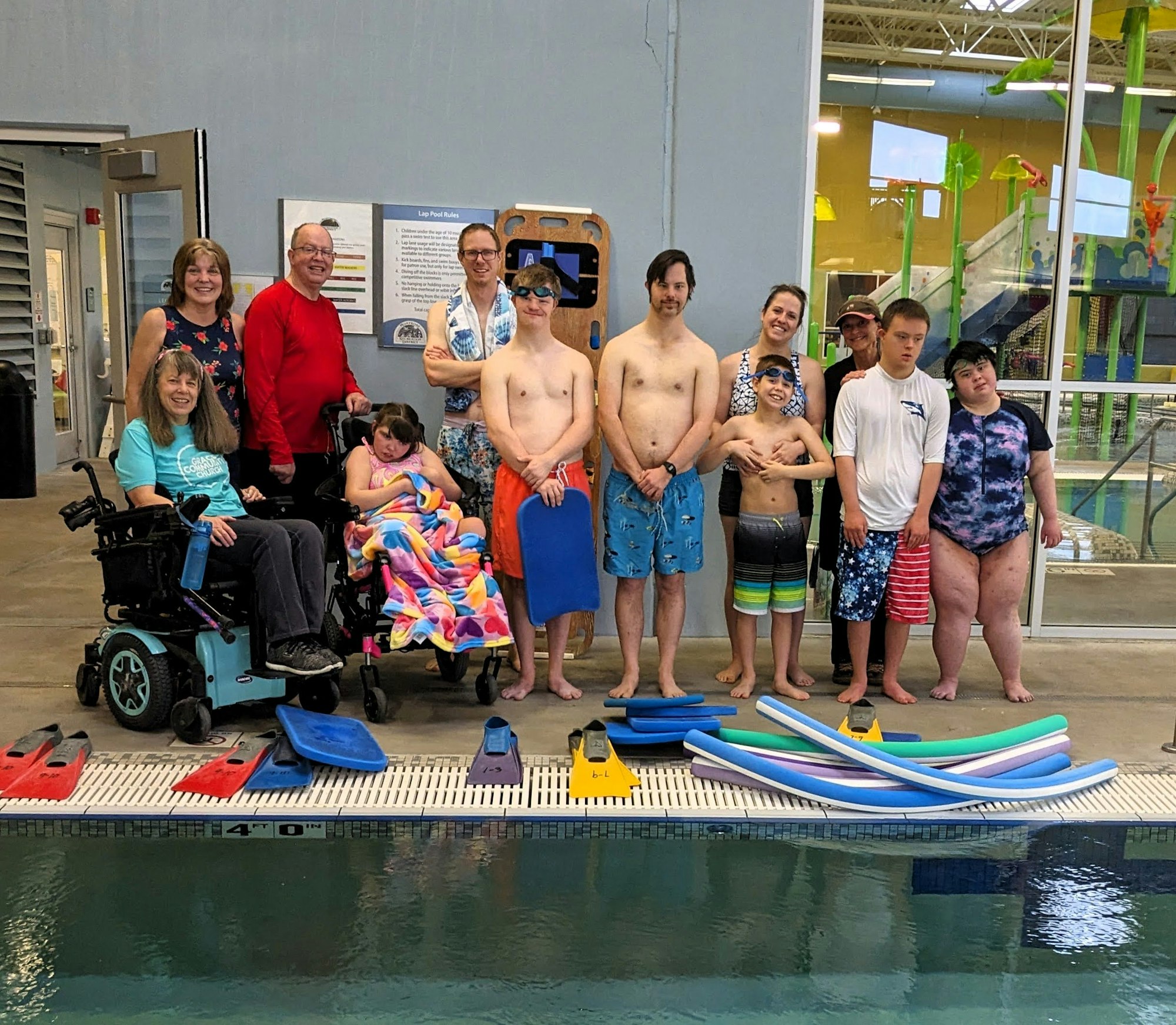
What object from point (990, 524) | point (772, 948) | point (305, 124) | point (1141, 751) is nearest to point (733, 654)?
point (990, 524)

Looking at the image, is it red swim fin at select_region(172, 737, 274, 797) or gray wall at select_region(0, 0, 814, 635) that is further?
gray wall at select_region(0, 0, 814, 635)

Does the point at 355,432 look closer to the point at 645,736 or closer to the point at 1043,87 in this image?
the point at 645,736

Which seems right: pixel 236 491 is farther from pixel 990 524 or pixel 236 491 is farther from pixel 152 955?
pixel 990 524

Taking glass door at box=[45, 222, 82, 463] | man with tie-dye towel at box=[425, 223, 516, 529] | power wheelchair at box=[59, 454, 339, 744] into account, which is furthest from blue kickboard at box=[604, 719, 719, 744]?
glass door at box=[45, 222, 82, 463]

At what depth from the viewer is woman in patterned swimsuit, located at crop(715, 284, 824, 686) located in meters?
4.30

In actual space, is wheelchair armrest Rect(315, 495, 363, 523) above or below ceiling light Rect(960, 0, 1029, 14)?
below

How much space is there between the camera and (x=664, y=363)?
14.0 feet

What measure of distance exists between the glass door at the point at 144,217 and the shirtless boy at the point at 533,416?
5.05ft

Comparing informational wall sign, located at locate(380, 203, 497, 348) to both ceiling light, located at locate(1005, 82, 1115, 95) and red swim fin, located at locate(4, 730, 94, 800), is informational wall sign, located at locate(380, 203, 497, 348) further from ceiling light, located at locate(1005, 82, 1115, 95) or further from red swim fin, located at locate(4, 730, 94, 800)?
ceiling light, located at locate(1005, 82, 1115, 95)

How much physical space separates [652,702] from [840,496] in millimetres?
1290

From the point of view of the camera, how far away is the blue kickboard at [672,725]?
3.69 metres

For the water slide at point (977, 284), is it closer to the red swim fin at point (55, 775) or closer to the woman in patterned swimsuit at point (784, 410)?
the woman in patterned swimsuit at point (784, 410)

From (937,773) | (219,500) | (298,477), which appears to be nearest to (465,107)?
(298,477)

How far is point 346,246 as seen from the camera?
4941mm
